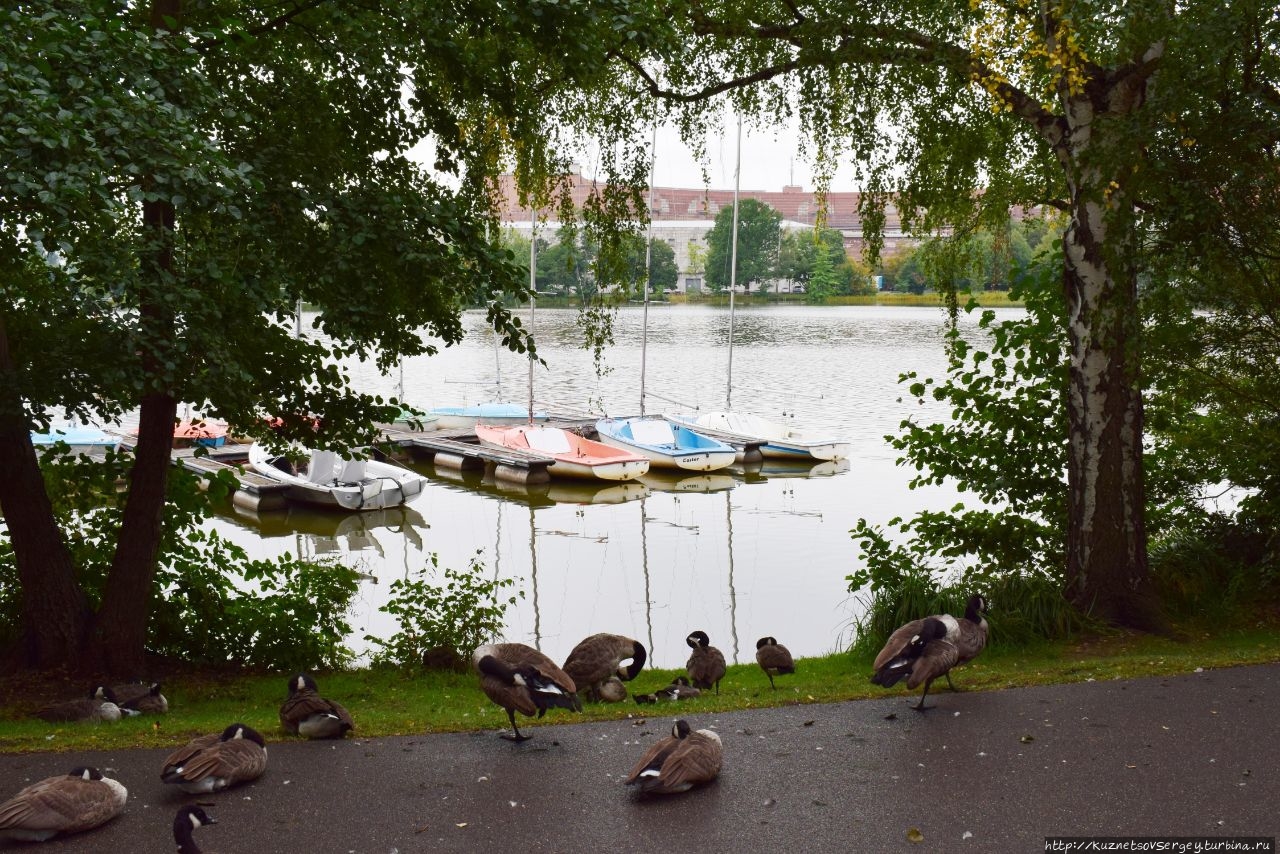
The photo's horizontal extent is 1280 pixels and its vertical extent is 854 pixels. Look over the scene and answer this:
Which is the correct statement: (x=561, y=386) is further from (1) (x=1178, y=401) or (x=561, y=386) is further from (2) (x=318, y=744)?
(2) (x=318, y=744)

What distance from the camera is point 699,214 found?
1902 cm

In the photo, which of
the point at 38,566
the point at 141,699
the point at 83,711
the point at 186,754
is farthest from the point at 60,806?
the point at 38,566

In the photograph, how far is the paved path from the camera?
6.20 metres

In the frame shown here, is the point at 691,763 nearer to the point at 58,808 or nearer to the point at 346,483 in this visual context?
the point at 58,808

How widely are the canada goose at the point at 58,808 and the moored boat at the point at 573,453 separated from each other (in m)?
27.4

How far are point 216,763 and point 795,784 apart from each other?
327 centimetres

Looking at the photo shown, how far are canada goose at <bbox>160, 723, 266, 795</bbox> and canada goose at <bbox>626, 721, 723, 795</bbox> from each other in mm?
2199

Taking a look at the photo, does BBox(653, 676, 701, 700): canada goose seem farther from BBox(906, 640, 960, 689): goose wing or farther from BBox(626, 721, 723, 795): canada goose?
BBox(626, 721, 723, 795): canada goose

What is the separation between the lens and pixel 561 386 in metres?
56.5

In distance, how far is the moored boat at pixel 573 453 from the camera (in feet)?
112

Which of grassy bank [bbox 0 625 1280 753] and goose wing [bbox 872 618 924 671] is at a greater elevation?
goose wing [bbox 872 618 924 671]

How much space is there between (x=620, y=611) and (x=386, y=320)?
34.4 ft

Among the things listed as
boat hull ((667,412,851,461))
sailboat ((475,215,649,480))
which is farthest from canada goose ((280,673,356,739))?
boat hull ((667,412,851,461))

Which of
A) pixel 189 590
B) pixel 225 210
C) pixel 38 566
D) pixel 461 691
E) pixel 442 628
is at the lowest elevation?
pixel 461 691
